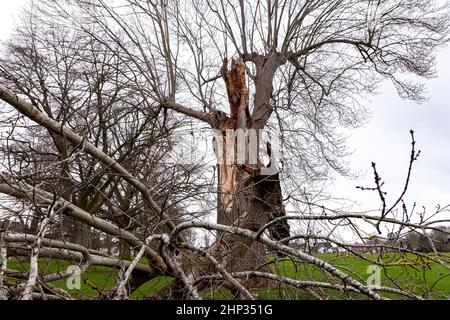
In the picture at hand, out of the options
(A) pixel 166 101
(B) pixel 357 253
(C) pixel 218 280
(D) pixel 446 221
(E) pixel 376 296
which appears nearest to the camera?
(E) pixel 376 296

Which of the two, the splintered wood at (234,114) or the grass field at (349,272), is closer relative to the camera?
the grass field at (349,272)

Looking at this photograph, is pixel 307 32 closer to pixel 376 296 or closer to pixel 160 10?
pixel 160 10

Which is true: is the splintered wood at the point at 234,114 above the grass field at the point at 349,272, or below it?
above

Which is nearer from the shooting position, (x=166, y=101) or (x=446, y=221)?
(x=446, y=221)

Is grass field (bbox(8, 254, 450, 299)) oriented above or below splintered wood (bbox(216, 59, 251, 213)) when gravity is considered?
below

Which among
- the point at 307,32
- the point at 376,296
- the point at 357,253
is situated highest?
the point at 307,32

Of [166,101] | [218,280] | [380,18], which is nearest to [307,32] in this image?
[380,18]

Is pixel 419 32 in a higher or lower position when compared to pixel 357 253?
higher

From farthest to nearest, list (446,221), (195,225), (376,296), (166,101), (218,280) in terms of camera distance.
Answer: (166,101)
(218,280)
(195,225)
(446,221)
(376,296)

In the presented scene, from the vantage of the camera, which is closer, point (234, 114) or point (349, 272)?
point (349, 272)

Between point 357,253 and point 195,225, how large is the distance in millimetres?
1267

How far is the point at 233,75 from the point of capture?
913cm

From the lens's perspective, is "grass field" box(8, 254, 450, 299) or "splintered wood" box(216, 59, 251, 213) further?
"splintered wood" box(216, 59, 251, 213)

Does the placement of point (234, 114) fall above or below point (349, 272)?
above
